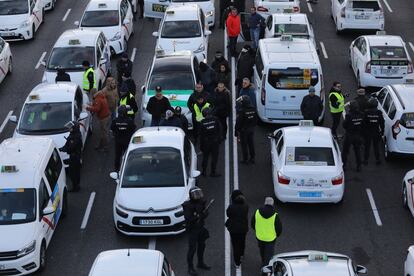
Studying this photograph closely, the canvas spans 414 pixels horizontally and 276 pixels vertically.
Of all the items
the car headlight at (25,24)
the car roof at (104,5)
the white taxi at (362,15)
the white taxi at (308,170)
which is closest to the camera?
the white taxi at (308,170)

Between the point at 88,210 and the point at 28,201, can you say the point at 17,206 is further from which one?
the point at 88,210

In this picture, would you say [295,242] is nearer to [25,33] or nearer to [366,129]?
[366,129]

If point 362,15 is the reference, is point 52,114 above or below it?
above

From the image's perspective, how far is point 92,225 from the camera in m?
19.9

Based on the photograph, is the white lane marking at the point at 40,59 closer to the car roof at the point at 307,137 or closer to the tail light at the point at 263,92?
the tail light at the point at 263,92

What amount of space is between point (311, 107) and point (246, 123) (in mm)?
2149

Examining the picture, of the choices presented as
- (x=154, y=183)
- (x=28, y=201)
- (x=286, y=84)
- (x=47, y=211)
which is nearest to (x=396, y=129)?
(x=286, y=84)

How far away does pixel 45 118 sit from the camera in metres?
22.9

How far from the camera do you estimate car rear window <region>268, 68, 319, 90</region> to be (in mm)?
24141

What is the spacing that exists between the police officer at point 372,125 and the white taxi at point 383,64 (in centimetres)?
458

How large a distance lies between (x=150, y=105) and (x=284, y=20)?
8745 mm

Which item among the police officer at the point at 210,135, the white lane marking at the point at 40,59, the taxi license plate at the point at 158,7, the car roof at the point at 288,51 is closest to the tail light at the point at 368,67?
the car roof at the point at 288,51

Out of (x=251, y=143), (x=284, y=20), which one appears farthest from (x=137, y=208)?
(x=284, y=20)

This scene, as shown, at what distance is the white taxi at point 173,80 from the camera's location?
24344mm
